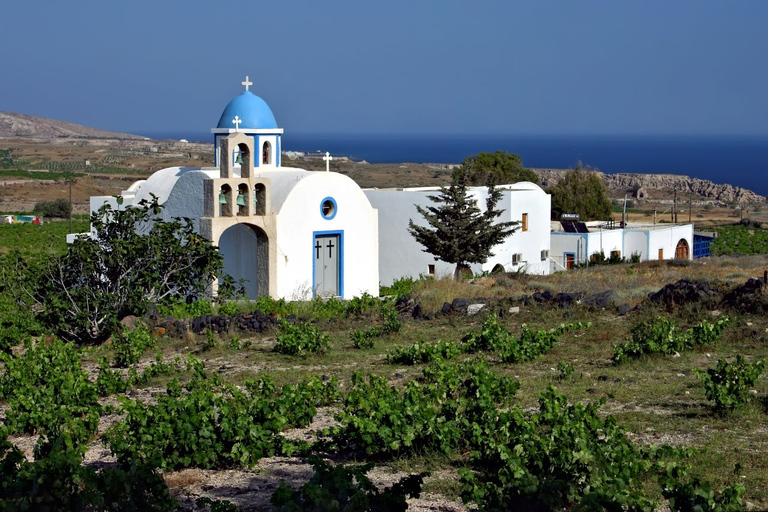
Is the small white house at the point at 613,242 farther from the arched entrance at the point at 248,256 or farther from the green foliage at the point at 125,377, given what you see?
the green foliage at the point at 125,377

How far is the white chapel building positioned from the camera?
69.2 feet

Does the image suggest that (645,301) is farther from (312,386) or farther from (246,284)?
(246,284)

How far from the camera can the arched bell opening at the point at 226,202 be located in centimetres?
2100

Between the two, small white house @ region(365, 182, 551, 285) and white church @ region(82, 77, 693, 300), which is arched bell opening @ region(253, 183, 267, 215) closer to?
white church @ region(82, 77, 693, 300)

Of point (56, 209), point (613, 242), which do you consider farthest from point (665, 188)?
point (613, 242)

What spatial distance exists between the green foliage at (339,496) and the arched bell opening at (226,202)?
→ 52.2 ft

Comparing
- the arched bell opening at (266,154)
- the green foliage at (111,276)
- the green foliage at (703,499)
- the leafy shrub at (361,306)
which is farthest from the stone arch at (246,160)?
the green foliage at (703,499)

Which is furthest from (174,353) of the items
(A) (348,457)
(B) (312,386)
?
(A) (348,457)

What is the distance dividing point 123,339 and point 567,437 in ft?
26.7

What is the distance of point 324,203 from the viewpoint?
22.8m

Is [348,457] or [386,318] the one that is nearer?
[348,457]

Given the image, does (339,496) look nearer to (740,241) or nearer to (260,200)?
(260,200)

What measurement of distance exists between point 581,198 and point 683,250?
11.4m

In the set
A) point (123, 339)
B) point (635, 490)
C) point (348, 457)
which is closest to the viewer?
point (635, 490)
